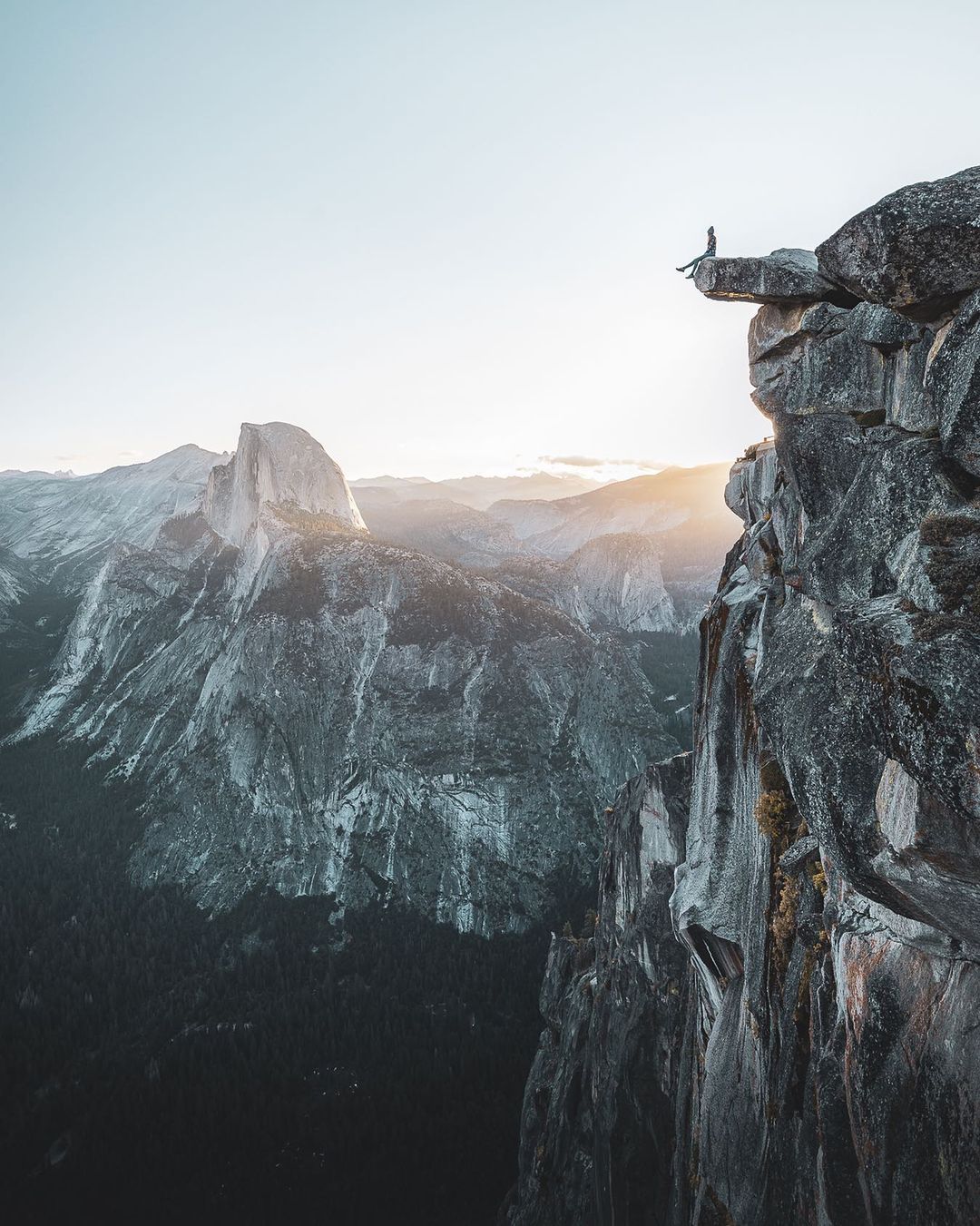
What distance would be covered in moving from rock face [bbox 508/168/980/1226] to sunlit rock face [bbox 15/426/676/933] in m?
76.9

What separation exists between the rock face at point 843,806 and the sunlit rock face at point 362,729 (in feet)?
252

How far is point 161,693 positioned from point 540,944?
78.1 meters

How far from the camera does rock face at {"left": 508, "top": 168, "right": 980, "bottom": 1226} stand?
8.55m

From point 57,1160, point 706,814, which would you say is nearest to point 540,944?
point 57,1160

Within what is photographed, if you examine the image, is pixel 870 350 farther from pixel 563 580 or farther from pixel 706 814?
pixel 563 580

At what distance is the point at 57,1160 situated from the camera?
193 ft

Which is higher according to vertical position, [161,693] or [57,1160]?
[161,693]

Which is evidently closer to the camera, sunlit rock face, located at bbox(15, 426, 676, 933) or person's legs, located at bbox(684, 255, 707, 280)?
person's legs, located at bbox(684, 255, 707, 280)

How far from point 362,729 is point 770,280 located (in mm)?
93880

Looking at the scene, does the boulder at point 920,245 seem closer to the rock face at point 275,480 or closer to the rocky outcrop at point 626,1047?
the rocky outcrop at point 626,1047

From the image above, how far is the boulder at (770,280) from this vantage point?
1545cm

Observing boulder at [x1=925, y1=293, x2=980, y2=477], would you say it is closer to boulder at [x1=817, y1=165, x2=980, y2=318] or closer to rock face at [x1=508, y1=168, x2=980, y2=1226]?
rock face at [x1=508, y1=168, x2=980, y2=1226]

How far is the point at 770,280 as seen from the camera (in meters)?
16.1

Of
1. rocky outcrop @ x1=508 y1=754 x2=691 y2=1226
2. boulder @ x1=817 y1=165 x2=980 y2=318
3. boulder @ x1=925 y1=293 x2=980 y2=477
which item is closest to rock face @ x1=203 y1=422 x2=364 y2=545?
rocky outcrop @ x1=508 y1=754 x2=691 y2=1226
